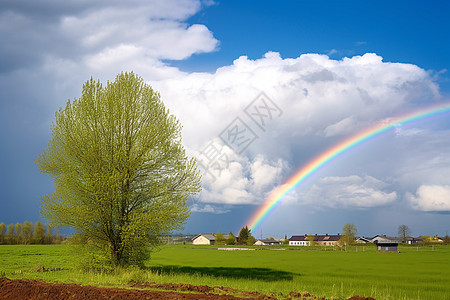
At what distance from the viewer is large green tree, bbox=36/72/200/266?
2589cm

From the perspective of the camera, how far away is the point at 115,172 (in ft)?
85.7

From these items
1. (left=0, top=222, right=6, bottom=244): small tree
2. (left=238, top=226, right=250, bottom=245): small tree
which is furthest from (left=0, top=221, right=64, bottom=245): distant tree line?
(left=238, top=226, right=250, bottom=245): small tree

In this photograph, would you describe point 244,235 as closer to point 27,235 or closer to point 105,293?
point 27,235

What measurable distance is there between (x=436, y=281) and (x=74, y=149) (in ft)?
105

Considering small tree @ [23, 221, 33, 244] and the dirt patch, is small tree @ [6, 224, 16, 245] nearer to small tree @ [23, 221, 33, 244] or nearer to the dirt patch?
small tree @ [23, 221, 33, 244]

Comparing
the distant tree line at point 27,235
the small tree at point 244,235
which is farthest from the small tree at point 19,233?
the small tree at point 244,235

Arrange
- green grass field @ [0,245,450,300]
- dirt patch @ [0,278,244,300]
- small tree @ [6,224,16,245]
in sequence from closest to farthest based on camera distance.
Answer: dirt patch @ [0,278,244,300]
green grass field @ [0,245,450,300]
small tree @ [6,224,16,245]

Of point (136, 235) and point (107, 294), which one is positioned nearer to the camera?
point (107, 294)

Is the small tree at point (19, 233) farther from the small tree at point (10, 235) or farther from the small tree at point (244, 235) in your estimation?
the small tree at point (244, 235)

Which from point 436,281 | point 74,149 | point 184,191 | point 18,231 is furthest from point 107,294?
point 18,231

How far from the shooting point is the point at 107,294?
15.2m

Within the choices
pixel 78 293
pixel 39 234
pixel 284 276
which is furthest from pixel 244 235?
pixel 78 293

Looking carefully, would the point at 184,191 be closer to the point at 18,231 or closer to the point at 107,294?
the point at 107,294

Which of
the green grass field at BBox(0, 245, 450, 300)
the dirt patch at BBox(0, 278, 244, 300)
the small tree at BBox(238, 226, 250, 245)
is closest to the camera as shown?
the dirt patch at BBox(0, 278, 244, 300)
